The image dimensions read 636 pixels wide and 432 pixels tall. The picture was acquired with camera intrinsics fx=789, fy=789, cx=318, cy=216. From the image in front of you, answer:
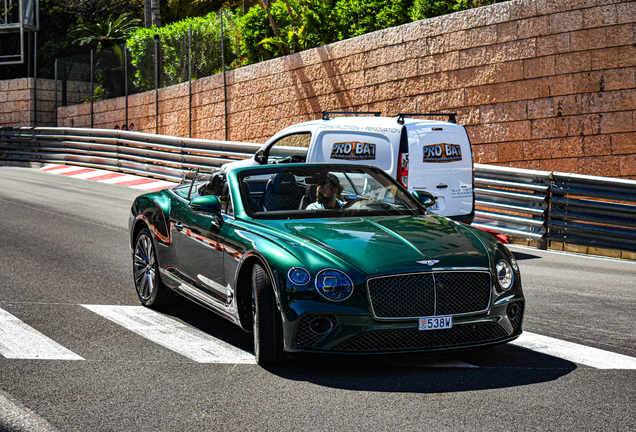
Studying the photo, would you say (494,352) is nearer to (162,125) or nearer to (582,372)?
(582,372)

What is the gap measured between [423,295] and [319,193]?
1679 mm

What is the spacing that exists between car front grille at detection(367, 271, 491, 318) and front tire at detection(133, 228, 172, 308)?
109 inches

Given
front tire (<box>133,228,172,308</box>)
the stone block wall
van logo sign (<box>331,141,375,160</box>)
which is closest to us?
front tire (<box>133,228,172,308</box>)

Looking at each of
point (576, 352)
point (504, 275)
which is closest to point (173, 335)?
point (504, 275)

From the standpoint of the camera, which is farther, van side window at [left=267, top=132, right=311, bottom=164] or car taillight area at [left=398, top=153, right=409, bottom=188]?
van side window at [left=267, top=132, right=311, bottom=164]

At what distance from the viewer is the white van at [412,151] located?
10023 millimetres

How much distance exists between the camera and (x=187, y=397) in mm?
4555

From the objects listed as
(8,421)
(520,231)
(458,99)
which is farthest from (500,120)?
(8,421)

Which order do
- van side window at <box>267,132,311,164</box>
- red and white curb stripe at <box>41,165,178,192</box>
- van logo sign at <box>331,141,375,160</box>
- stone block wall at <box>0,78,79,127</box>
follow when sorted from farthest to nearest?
stone block wall at <box>0,78,79,127</box>, red and white curb stripe at <box>41,165,178,192</box>, van side window at <box>267,132,311,164</box>, van logo sign at <box>331,141,375,160</box>

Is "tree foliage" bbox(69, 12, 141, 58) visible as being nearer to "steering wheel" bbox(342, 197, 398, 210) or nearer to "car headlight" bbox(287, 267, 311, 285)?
"steering wheel" bbox(342, 197, 398, 210)

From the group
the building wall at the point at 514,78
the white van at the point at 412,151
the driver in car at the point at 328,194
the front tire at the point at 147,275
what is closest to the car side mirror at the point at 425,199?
the driver in car at the point at 328,194

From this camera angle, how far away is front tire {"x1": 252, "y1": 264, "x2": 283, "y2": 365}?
5.03 metres

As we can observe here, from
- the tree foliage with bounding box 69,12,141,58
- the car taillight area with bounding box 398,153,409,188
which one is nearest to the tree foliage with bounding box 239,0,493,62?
the car taillight area with bounding box 398,153,409,188

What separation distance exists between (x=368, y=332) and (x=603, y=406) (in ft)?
4.59
